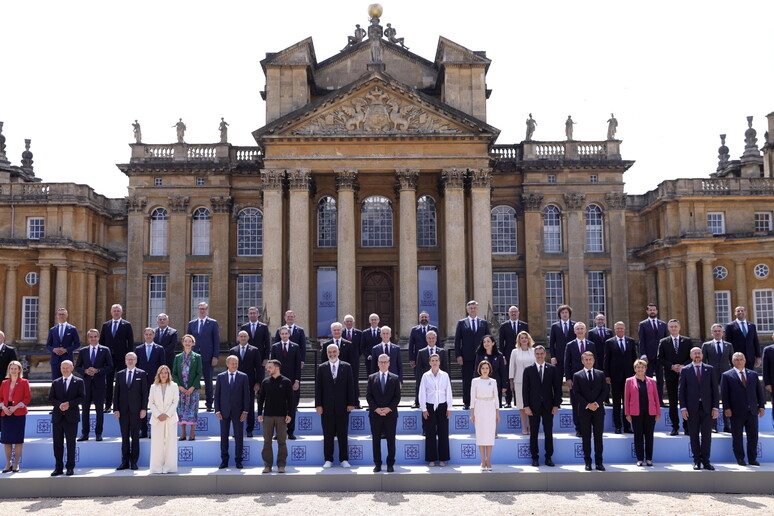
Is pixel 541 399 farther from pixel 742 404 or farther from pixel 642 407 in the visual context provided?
pixel 742 404

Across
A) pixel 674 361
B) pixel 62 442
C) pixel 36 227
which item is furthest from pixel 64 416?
pixel 36 227

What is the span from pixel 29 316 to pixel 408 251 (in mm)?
18654

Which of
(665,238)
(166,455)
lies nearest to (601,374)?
(166,455)

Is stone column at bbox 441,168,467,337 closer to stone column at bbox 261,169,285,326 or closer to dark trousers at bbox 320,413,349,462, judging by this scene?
stone column at bbox 261,169,285,326

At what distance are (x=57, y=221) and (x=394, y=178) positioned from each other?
16.0m

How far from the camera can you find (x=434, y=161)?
29375 millimetres

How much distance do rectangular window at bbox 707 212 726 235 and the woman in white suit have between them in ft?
94.6

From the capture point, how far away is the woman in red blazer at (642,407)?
478 inches

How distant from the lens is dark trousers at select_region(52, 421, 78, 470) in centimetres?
1204

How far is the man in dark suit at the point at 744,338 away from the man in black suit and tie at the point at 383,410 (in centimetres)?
690

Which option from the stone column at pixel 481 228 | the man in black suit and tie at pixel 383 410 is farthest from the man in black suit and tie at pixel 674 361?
the stone column at pixel 481 228

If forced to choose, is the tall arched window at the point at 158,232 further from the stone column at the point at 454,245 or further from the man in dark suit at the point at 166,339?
the man in dark suit at the point at 166,339

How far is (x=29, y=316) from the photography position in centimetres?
3447

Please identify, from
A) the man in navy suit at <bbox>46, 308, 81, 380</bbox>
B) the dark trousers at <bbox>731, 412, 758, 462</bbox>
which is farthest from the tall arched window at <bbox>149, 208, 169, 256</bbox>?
the dark trousers at <bbox>731, 412, 758, 462</bbox>
